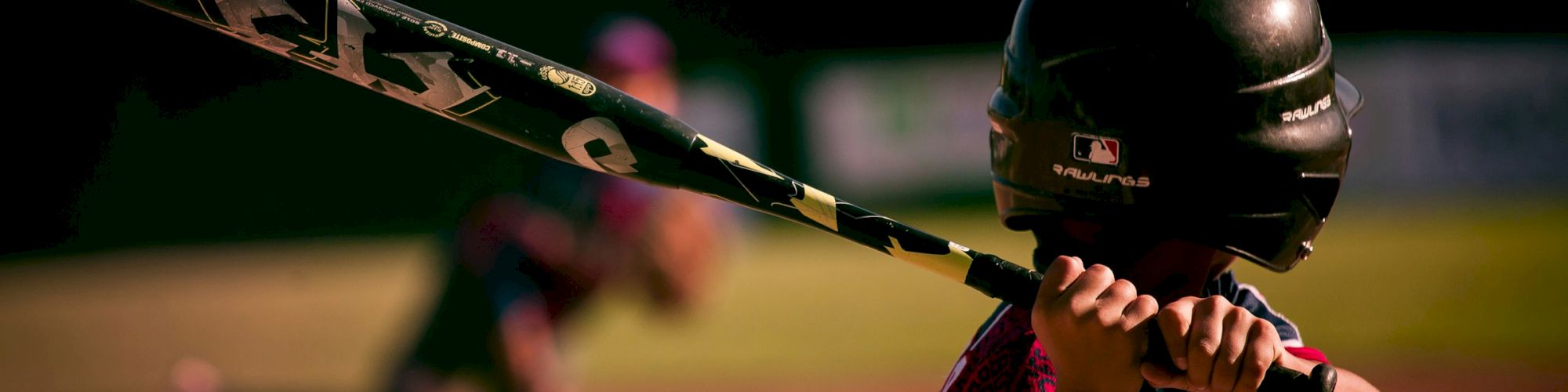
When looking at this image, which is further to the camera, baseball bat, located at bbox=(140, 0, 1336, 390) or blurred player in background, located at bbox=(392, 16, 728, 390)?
blurred player in background, located at bbox=(392, 16, 728, 390)

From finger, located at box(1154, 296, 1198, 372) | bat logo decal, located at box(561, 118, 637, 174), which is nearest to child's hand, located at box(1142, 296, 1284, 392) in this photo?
finger, located at box(1154, 296, 1198, 372)

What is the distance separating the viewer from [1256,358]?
1525 millimetres

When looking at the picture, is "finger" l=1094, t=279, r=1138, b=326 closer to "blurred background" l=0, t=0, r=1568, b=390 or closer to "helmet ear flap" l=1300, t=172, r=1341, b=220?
"helmet ear flap" l=1300, t=172, r=1341, b=220

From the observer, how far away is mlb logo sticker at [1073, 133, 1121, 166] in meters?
1.90

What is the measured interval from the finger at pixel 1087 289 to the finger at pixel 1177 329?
9 centimetres

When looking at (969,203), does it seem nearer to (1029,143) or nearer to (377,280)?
(377,280)

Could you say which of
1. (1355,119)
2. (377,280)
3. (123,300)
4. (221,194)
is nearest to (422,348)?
(377,280)

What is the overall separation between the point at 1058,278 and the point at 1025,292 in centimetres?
13

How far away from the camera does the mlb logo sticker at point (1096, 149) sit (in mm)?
1896

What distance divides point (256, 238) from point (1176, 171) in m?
13.4

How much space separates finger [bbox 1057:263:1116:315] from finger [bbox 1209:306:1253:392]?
167mm

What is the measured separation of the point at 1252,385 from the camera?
5.04 ft

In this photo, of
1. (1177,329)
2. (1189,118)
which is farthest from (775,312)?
(1177,329)

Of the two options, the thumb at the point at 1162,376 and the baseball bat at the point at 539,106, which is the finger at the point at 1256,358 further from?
the baseball bat at the point at 539,106
